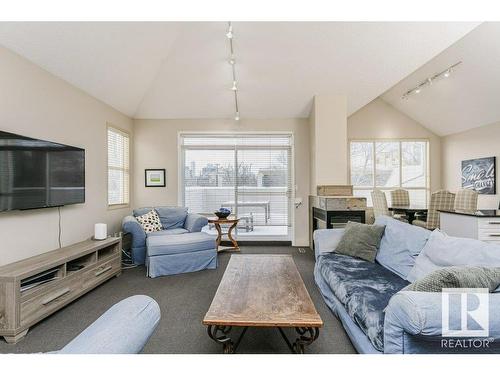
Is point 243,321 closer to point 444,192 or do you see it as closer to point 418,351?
point 418,351

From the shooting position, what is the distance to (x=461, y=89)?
208 inches

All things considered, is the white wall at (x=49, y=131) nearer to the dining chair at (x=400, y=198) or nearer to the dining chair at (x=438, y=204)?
the dining chair at (x=438, y=204)

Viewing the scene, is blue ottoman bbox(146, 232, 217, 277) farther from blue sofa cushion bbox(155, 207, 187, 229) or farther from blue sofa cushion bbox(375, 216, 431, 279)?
blue sofa cushion bbox(375, 216, 431, 279)

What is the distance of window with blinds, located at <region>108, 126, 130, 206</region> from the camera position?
477cm

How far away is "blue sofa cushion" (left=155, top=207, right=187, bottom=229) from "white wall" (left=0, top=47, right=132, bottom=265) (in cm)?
83

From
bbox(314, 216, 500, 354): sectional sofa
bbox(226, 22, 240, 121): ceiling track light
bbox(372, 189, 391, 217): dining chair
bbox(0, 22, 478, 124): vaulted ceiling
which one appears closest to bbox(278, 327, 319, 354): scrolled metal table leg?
bbox(314, 216, 500, 354): sectional sofa

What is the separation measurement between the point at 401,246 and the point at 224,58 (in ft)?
11.6

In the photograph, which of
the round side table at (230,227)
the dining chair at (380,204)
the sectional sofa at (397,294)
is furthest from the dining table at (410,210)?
the round side table at (230,227)

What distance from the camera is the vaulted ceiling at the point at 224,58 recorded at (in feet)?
10.3

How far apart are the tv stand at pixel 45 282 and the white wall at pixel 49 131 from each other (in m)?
0.23

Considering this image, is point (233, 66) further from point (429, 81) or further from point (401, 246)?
point (429, 81)
